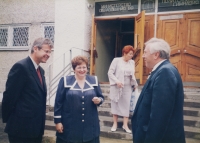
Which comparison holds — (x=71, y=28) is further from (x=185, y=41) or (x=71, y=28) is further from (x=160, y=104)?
A: (x=160, y=104)

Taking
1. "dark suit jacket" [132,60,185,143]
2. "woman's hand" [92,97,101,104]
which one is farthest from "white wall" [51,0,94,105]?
"dark suit jacket" [132,60,185,143]

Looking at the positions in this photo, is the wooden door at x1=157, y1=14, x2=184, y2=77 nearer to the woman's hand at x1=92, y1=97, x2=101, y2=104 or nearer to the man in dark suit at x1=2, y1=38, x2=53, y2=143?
the woman's hand at x1=92, y1=97, x2=101, y2=104

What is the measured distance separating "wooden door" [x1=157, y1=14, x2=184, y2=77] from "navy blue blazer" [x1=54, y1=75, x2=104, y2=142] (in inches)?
171

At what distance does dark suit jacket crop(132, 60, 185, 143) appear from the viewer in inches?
76.5

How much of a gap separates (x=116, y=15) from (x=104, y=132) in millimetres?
3972

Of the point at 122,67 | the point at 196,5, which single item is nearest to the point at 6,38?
the point at 122,67

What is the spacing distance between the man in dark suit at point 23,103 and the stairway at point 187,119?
2.31 meters

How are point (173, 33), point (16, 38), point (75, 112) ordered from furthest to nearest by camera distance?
point (16, 38) → point (173, 33) → point (75, 112)

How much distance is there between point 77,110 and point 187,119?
10.1 feet

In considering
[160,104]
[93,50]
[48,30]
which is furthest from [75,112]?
[48,30]

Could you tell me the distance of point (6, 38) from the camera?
9203mm

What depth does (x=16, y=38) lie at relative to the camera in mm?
9070

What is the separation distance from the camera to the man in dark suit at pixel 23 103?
228 cm

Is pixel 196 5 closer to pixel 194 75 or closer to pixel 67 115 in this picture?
pixel 194 75
